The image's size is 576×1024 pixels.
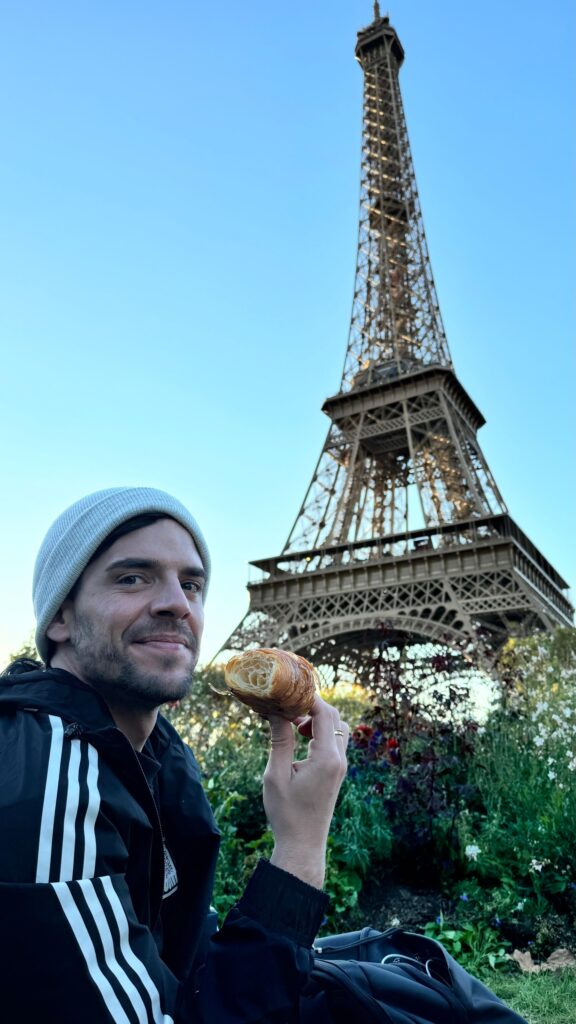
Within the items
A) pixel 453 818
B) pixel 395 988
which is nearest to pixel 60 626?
pixel 395 988

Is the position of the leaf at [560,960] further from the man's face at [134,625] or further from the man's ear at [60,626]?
the man's ear at [60,626]

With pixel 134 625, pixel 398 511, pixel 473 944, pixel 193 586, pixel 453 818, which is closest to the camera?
pixel 134 625

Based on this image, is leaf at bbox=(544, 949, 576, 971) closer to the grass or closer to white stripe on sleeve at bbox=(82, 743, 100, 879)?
the grass

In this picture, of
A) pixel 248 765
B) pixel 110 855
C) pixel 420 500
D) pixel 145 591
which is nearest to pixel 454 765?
pixel 248 765

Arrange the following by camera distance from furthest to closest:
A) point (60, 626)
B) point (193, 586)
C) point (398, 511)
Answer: point (398, 511) < point (193, 586) < point (60, 626)

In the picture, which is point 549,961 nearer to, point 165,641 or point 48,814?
point 165,641

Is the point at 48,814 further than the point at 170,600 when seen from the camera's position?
No

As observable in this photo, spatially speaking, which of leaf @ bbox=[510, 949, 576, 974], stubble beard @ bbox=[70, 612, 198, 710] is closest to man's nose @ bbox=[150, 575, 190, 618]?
stubble beard @ bbox=[70, 612, 198, 710]
